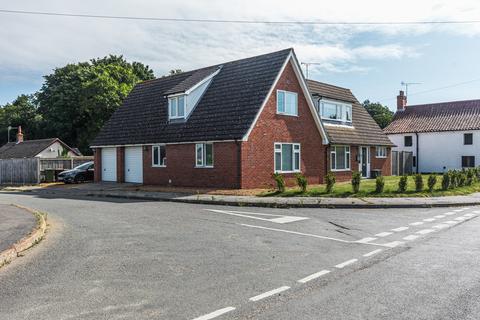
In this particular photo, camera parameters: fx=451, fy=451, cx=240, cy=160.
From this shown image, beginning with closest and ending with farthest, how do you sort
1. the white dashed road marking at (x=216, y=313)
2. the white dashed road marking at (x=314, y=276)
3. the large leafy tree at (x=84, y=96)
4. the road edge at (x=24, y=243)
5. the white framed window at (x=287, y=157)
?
1. the white dashed road marking at (x=216, y=313)
2. the white dashed road marking at (x=314, y=276)
3. the road edge at (x=24, y=243)
4. the white framed window at (x=287, y=157)
5. the large leafy tree at (x=84, y=96)

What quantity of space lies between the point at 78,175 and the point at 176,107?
10434 mm

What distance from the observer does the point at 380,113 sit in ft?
265

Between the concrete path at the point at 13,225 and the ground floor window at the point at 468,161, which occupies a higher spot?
the ground floor window at the point at 468,161

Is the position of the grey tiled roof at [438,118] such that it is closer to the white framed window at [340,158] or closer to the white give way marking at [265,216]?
the white framed window at [340,158]

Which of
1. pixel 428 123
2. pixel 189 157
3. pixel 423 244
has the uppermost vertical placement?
pixel 428 123

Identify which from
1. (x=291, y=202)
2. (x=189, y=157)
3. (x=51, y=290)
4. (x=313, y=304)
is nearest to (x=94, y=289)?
(x=51, y=290)

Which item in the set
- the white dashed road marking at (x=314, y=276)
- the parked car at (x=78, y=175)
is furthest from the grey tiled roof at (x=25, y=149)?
the white dashed road marking at (x=314, y=276)

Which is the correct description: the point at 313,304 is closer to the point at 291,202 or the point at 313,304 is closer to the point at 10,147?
the point at 291,202

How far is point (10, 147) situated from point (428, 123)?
45.2m

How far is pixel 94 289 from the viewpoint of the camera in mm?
6379

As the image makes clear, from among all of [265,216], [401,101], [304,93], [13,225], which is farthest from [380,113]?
[13,225]

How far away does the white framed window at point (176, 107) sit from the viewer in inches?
1037

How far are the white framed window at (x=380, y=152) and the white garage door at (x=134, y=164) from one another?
1769 cm

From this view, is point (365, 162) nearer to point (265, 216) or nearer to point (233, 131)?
point (233, 131)
